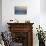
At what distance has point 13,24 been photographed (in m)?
5.54

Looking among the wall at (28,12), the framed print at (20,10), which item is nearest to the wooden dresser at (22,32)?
the wall at (28,12)

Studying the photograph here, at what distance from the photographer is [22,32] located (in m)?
5.62

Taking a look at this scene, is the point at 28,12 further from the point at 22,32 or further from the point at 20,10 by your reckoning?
the point at 22,32

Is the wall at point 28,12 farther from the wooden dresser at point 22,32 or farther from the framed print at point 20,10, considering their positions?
the wooden dresser at point 22,32

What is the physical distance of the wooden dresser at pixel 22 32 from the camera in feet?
18.2

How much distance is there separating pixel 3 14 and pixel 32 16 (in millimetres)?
1188

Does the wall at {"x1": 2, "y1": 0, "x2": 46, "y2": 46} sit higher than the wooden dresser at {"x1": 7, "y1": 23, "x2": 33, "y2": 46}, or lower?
higher

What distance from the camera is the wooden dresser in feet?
18.2

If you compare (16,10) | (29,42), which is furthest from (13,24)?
(29,42)

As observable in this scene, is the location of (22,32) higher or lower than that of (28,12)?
lower

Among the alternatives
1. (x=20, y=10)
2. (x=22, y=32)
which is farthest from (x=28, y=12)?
(x=22, y=32)

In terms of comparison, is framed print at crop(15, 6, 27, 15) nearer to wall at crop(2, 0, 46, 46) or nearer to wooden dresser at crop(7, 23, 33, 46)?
wall at crop(2, 0, 46, 46)

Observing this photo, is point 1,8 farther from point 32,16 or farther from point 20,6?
point 32,16

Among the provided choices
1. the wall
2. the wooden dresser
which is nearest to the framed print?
the wall
